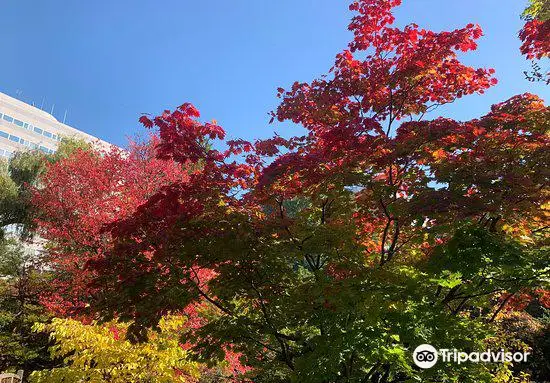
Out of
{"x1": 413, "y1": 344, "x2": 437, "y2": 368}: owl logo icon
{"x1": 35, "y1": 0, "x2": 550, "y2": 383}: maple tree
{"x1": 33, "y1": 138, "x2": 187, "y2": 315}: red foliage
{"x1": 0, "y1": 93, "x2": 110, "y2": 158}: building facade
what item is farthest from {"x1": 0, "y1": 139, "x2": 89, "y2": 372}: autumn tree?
{"x1": 0, "y1": 93, "x2": 110, "y2": 158}: building facade

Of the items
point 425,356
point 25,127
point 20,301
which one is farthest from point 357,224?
point 25,127

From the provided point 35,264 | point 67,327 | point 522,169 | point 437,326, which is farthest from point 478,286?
point 35,264

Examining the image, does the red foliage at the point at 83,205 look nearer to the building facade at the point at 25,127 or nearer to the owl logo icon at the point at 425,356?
the owl logo icon at the point at 425,356

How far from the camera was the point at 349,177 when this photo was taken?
509 cm

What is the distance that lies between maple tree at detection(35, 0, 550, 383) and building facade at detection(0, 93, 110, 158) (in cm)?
5941

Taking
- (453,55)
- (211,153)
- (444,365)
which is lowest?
(444,365)

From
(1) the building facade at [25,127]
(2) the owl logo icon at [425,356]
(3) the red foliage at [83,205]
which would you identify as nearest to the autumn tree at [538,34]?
(2) the owl logo icon at [425,356]

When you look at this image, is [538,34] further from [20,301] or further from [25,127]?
[25,127]

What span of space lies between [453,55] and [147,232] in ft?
18.8

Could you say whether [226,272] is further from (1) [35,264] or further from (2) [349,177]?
(1) [35,264]

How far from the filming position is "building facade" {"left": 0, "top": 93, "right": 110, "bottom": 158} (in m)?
60.6

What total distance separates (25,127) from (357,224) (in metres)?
73.1

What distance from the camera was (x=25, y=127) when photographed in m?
63.2

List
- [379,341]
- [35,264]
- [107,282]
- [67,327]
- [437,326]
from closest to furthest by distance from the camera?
[379,341], [437,326], [107,282], [67,327], [35,264]
